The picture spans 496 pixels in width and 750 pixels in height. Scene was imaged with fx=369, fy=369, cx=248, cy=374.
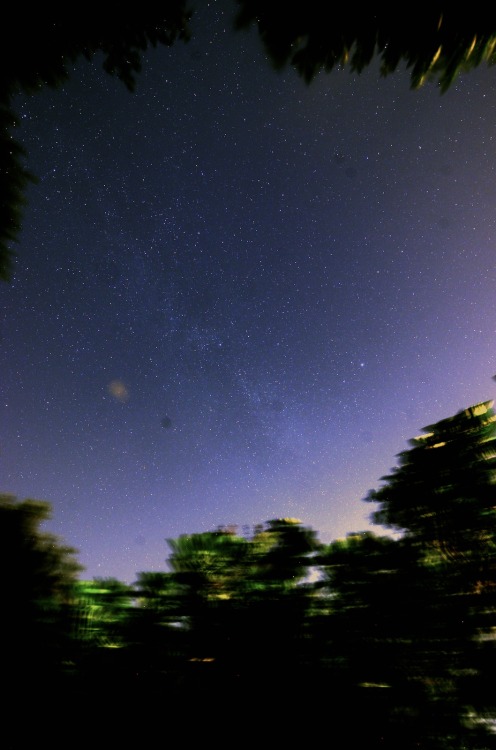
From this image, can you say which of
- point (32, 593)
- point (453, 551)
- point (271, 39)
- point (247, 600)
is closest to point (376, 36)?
point (271, 39)

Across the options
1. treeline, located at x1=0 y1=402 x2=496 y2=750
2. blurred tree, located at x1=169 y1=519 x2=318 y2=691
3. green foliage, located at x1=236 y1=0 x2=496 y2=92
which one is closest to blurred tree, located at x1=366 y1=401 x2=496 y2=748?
treeline, located at x1=0 y1=402 x2=496 y2=750

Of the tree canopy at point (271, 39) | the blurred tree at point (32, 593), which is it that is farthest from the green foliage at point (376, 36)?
the blurred tree at point (32, 593)

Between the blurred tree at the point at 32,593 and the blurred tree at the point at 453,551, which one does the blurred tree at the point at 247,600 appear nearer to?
the blurred tree at the point at 32,593

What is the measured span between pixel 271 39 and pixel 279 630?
17.7 feet

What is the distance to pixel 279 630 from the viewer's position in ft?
10.4

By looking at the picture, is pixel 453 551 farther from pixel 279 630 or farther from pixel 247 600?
pixel 247 600

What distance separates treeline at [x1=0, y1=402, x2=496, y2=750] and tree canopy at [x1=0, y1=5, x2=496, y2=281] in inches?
174

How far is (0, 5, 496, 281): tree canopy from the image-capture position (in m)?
3.27

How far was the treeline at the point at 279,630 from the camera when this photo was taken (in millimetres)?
2895

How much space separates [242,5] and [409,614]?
5768 mm

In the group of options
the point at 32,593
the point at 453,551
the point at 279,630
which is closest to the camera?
the point at 32,593

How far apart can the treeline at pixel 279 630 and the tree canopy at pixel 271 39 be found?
441 centimetres

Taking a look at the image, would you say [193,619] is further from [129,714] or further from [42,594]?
[42,594]

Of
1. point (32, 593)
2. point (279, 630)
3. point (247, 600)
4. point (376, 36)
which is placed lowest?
point (279, 630)
